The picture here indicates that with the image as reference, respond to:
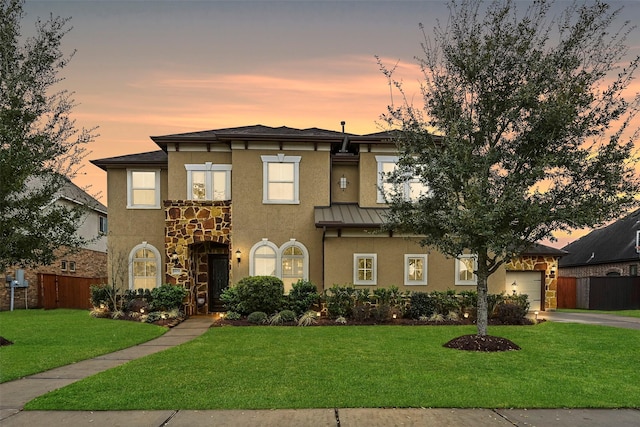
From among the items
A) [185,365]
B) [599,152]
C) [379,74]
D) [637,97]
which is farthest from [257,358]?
[637,97]

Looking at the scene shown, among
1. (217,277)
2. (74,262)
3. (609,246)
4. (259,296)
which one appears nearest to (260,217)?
(217,277)

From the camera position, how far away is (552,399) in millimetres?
6152

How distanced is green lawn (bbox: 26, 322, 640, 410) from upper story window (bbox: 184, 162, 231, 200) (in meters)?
7.27

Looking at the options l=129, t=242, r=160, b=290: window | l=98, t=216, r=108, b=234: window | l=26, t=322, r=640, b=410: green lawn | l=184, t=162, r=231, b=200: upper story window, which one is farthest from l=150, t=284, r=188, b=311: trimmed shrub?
l=98, t=216, r=108, b=234: window

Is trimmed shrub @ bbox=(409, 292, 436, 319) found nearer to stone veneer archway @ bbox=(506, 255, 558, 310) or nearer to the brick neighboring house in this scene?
stone veneer archway @ bbox=(506, 255, 558, 310)

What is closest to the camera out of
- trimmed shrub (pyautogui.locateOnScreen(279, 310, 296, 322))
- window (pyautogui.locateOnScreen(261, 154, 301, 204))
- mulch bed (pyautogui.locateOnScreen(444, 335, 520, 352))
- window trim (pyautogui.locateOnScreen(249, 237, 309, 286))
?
mulch bed (pyautogui.locateOnScreen(444, 335, 520, 352))

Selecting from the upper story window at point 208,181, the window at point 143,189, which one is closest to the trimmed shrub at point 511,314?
the upper story window at point 208,181

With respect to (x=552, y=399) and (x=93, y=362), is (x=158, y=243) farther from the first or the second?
(x=552, y=399)

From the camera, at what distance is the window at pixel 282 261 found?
1672 centimetres

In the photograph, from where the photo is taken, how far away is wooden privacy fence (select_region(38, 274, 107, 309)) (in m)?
20.7

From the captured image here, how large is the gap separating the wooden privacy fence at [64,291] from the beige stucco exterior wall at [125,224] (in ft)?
13.8

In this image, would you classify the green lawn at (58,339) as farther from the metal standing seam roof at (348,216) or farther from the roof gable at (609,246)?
→ the roof gable at (609,246)

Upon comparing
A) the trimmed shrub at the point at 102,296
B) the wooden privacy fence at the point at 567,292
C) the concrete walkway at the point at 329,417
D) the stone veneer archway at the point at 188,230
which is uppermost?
the stone veneer archway at the point at 188,230

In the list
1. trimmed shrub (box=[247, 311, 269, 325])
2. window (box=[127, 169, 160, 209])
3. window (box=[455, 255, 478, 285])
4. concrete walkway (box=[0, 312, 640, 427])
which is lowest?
trimmed shrub (box=[247, 311, 269, 325])
